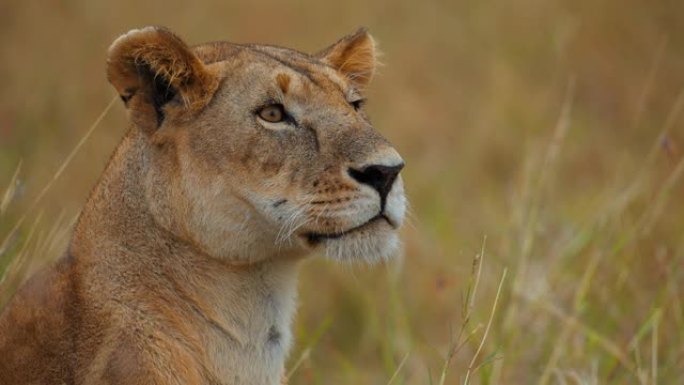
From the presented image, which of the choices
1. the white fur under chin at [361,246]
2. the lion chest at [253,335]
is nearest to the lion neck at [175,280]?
the lion chest at [253,335]

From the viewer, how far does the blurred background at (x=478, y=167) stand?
7.51 meters

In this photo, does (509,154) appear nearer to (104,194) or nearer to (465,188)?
(465,188)

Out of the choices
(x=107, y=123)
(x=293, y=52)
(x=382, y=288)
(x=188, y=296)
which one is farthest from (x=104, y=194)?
(x=107, y=123)

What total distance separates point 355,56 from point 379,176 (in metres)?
1.07

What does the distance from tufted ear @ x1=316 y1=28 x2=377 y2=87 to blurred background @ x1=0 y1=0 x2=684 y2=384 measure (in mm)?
1011

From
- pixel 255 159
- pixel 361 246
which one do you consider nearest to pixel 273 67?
pixel 255 159

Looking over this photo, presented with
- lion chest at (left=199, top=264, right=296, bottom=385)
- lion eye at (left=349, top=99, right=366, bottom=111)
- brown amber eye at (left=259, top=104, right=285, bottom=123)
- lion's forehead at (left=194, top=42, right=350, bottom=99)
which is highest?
lion's forehead at (left=194, top=42, right=350, bottom=99)

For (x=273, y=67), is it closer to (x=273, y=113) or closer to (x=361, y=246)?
(x=273, y=113)

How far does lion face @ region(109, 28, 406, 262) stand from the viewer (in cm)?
515

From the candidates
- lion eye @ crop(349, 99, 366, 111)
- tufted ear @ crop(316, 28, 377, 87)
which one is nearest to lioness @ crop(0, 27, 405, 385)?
A: lion eye @ crop(349, 99, 366, 111)

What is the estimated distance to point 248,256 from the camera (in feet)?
17.2

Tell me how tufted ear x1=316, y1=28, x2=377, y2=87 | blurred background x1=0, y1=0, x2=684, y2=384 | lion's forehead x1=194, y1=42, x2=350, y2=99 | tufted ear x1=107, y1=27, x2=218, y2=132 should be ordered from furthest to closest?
1. blurred background x1=0, y1=0, x2=684, y2=384
2. tufted ear x1=316, y1=28, x2=377, y2=87
3. lion's forehead x1=194, y1=42, x2=350, y2=99
4. tufted ear x1=107, y1=27, x2=218, y2=132

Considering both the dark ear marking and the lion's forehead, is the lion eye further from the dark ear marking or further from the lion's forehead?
the dark ear marking

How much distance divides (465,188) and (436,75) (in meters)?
1.97
